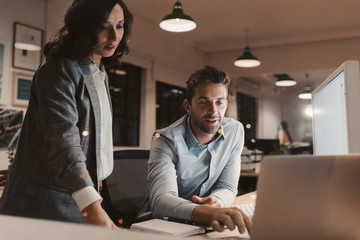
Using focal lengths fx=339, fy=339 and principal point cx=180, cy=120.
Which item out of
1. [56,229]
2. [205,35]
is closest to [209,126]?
[205,35]

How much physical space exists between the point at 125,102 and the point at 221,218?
1.02 feet

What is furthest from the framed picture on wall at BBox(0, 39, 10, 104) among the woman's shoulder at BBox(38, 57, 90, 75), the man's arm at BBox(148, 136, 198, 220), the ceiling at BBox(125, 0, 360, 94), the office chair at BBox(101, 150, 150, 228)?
the office chair at BBox(101, 150, 150, 228)

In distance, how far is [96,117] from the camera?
481 millimetres

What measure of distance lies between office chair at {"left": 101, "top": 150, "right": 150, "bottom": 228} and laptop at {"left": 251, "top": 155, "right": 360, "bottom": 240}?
64 centimetres

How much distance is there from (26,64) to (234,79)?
0.38 m

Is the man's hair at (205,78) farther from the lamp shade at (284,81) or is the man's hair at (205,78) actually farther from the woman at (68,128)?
the woman at (68,128)

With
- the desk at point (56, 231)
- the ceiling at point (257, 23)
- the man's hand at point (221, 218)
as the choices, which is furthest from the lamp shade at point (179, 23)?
the desk at point (56, 231)

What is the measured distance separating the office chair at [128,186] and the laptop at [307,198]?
0.64 meters

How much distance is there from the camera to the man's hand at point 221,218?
488 mm

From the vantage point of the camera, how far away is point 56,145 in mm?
432

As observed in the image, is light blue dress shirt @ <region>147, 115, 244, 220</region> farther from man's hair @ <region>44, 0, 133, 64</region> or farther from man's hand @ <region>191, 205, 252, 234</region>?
→ man's hair @ <region>44, 0, 133, 64</region>

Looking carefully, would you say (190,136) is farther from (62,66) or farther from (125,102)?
(62,66)

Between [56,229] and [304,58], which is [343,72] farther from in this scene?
[56,229]

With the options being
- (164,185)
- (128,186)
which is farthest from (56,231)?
(128,186)
